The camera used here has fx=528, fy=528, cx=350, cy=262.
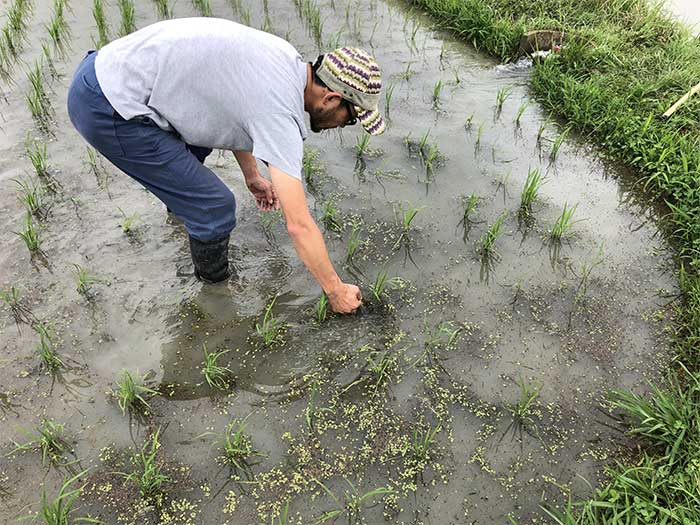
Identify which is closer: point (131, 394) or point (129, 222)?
point (131, 394)

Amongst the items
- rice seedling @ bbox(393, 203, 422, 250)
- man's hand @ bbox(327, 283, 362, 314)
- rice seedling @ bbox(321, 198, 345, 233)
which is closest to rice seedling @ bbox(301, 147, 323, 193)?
rice seedling @ bbox(321, 198, 345, 233)

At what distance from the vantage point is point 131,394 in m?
2.30

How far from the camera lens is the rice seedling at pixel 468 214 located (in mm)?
3373

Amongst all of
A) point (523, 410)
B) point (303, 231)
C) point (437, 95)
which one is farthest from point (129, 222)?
point (437, 95)

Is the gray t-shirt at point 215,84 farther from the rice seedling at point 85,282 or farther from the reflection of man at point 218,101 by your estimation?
the rice seedling at point 85,282

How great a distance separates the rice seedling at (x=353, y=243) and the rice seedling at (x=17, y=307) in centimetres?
168

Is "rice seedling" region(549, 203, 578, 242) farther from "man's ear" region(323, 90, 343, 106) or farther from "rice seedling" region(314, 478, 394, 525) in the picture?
"rice seedling" region(314, 478, 394, 525)

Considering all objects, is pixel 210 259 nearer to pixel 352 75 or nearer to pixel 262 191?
pixel 262 191

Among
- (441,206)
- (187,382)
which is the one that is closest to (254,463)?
(187,382)

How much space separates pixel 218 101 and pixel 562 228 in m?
2.25

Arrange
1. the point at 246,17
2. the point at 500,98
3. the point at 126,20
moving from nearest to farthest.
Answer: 1. the point at 500,98
2. the point at 126,20
3. the point at 246,17

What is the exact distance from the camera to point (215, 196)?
246 centimetres

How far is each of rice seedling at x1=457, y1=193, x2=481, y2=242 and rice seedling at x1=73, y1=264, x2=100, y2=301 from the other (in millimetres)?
2181

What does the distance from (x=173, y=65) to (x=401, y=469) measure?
1.83 metres
